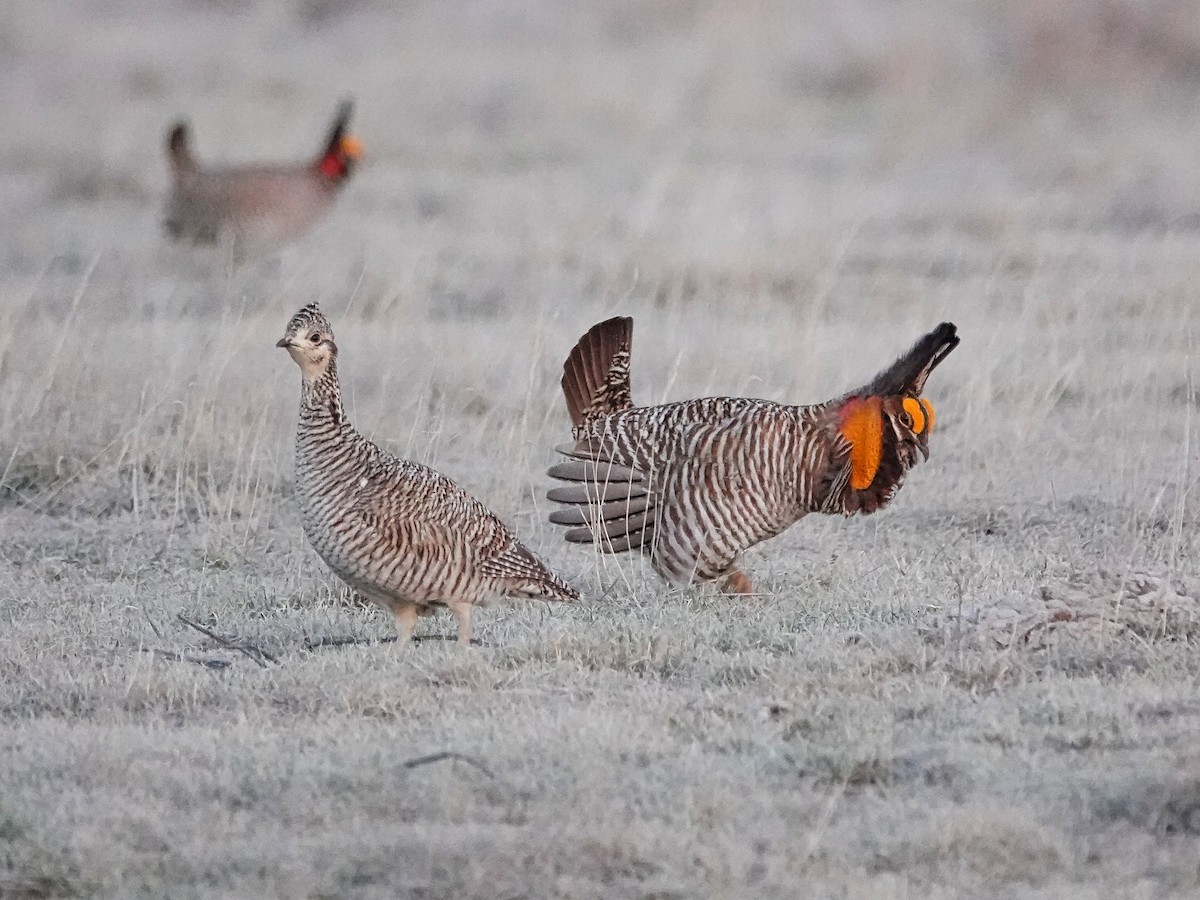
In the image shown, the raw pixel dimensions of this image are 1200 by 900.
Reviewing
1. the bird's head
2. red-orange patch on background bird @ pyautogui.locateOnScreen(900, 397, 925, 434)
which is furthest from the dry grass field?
the bird's head

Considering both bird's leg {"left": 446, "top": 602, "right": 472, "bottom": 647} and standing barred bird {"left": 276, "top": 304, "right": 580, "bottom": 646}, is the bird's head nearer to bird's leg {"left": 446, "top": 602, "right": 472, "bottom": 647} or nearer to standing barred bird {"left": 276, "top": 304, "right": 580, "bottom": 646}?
standing barred bird {"left": 276, "top": 304, "right": 580, "bottom": 646}

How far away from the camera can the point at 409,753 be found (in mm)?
4461

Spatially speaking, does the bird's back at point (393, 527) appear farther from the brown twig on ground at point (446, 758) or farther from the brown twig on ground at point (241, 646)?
the brown twig on ground at point (446, 758)

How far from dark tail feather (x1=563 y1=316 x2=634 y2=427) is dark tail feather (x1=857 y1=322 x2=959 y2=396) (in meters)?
0.80

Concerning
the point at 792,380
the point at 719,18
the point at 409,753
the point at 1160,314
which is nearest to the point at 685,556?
the point at 409,753

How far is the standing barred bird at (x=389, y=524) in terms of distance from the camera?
5293mm

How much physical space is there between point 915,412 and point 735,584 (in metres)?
0.77

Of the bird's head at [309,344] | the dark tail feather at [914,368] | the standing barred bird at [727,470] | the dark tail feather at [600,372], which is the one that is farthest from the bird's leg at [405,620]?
the dark tail feather at [914,368]

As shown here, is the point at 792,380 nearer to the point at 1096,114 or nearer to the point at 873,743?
the point at 873,743

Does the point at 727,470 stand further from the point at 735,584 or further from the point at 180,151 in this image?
the point at 180,151

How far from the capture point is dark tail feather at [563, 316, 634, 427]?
6625 millimetres

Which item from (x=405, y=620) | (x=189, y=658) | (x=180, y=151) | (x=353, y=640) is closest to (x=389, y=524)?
(x=405, y=620)

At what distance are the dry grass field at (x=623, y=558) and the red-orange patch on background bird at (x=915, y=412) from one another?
42 cm

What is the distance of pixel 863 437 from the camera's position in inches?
242
